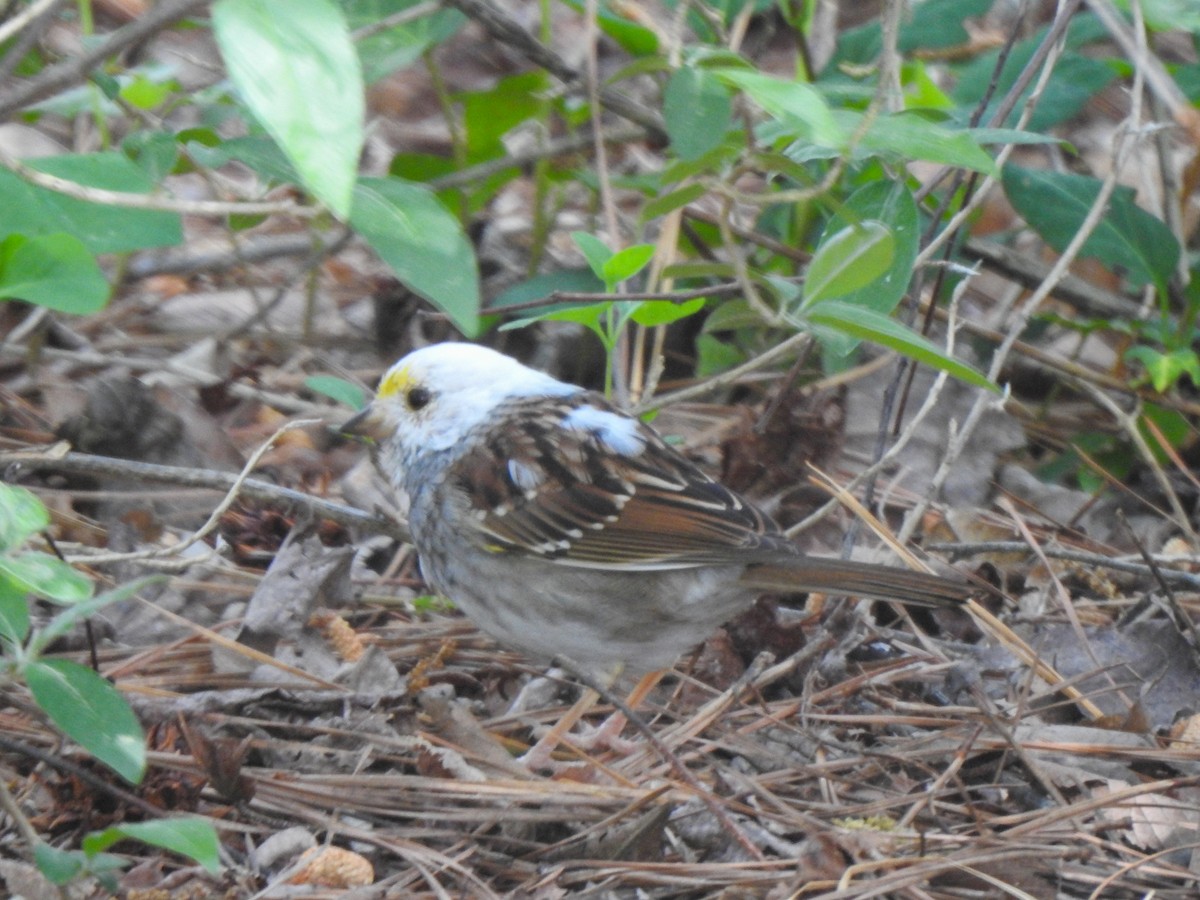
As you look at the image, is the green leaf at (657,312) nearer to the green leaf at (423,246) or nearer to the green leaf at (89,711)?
the green leaf at (423,246)

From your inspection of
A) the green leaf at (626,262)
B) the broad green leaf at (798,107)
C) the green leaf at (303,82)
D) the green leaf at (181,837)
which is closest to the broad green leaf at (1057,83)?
the green leaf at (626,262)

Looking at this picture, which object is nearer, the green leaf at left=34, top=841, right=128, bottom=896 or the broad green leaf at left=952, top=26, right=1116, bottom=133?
the green leaf at left=34, top=841, right=128, bottom=896

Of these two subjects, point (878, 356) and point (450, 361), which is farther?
point (878, 356)

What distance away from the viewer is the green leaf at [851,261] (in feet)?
6.51

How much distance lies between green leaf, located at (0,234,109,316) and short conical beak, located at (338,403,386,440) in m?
1.29

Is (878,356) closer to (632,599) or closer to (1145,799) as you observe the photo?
(632,599)

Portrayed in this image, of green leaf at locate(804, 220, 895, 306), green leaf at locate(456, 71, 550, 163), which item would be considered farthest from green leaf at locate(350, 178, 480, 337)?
green leaf at locate(456, 71, 550, 163)

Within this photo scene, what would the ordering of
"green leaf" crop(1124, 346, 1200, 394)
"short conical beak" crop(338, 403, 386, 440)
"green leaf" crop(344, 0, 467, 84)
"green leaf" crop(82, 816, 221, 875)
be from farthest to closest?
1. "green leaf" crop(1124, 346, 1200, 394)
2. "short conical beak" crop(338, 403, 386, 440)
3. "green leaf" crop(344, 0, 467, 84)
4. "green leaf" crop(82, 816, 221, 875)

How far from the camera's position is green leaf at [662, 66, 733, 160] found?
2.47 m

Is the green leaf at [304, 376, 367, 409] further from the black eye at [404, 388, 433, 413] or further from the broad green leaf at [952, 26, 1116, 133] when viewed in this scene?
the broad green leaf at [952, 26, 1116, 133]

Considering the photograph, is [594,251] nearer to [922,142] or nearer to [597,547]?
[597,547]

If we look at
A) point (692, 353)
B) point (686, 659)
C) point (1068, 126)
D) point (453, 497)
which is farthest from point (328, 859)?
point (1068, 126)

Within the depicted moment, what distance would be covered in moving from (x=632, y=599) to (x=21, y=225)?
151 cm

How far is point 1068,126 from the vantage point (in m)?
6.09
